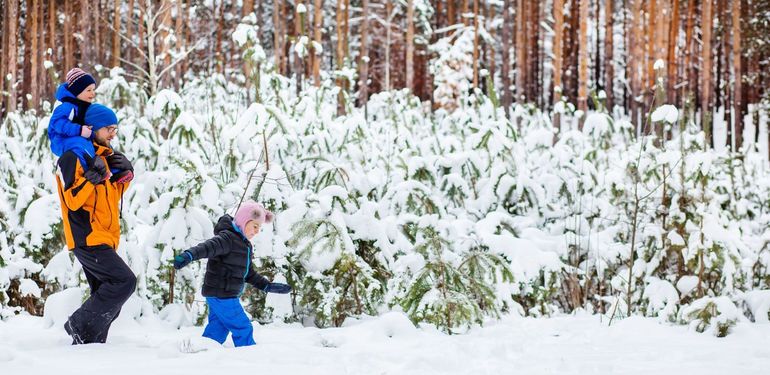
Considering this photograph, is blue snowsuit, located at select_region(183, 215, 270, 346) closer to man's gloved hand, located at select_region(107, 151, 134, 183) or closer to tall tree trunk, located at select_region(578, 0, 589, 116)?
man's gloved hand, located at select_region(107, 151, 134, 183)

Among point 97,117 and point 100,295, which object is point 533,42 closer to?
point 97,117

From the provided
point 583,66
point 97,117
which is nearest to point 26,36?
point 583,66

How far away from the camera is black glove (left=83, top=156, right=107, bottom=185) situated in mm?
3451

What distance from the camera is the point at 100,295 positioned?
3.66 m

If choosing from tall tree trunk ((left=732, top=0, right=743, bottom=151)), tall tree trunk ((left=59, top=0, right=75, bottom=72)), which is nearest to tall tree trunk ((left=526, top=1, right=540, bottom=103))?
tall tree trunk ((left=732, top=0, right=743, bottom=151))

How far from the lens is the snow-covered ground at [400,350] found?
3.31 m

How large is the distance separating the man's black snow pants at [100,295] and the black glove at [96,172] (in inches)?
16.1

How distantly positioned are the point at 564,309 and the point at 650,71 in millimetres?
21589

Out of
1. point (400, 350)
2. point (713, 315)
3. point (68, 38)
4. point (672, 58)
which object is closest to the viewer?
point (400, 350)

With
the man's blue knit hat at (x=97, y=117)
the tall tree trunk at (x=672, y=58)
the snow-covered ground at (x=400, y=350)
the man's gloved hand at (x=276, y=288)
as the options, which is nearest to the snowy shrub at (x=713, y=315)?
the snow-covered ground at (x=400, y=350)

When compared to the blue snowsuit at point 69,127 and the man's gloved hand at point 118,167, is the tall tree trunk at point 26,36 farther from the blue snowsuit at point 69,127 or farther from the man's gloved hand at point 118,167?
the man's gloved hand at point 118,167

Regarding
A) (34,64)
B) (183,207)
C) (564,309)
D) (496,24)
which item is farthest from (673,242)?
(496,24)

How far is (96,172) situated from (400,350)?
197 centimetres

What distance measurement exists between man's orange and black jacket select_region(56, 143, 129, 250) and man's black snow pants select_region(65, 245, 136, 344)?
7 centimetres
